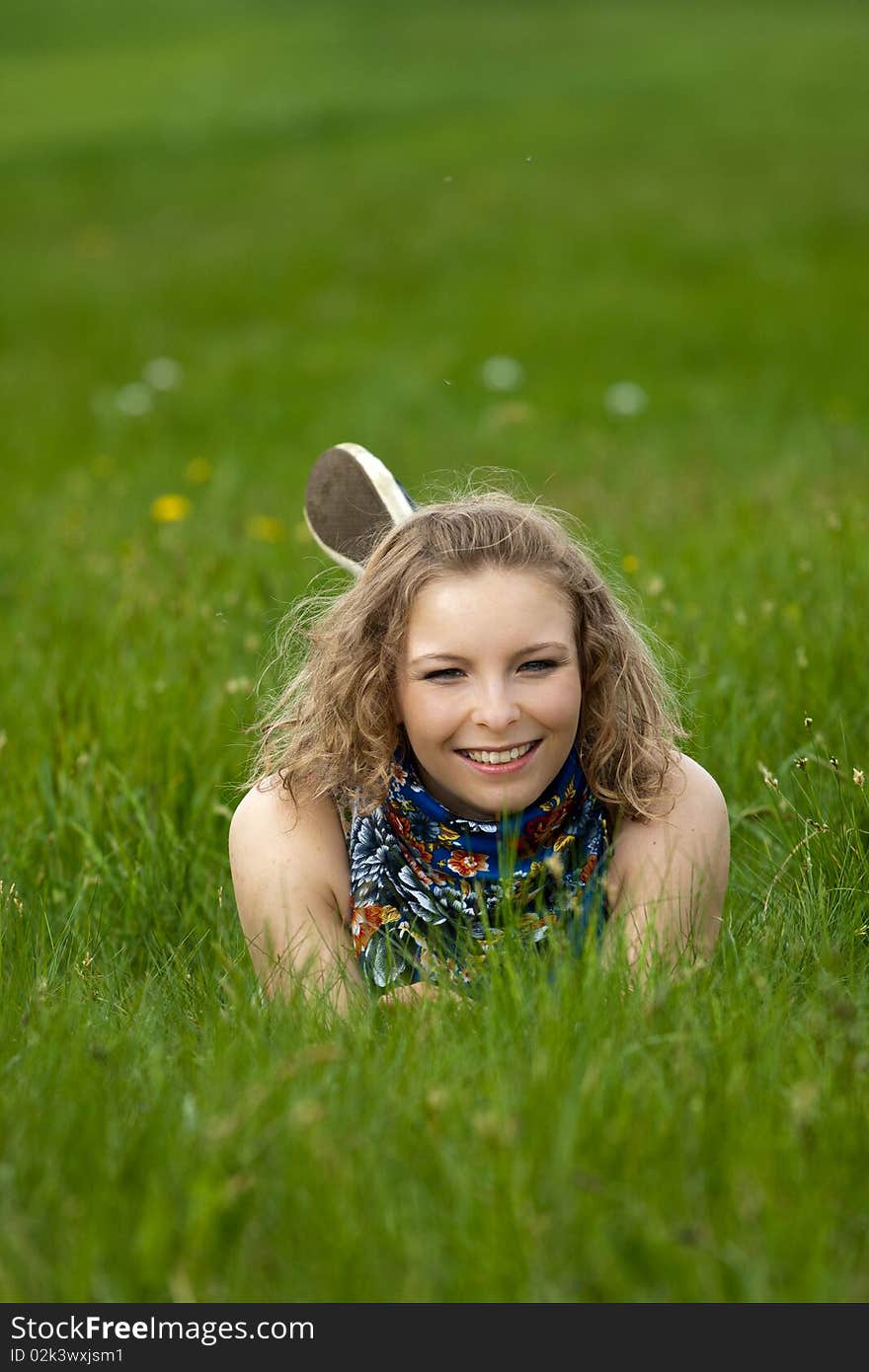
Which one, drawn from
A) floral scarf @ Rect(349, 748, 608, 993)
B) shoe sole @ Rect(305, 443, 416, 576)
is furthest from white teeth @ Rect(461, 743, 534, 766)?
shoe sole @ Rect(305, 443, 416, 576)

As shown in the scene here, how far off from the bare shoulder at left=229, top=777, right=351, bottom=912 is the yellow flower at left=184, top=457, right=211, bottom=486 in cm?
368

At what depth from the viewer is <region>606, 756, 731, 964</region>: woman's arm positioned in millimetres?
2424

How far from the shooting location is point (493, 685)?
238 cm

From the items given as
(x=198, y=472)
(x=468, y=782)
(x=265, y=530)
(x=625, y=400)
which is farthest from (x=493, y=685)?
(x=625, y=400)

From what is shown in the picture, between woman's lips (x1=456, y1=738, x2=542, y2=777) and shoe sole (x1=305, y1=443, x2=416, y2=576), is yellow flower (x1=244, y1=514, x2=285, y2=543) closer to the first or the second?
shoe sole (x1=305, y1=443, x2=416, y2=576)

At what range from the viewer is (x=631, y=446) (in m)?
7.52

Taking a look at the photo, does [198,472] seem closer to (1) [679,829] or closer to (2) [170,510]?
(2) [170,510]

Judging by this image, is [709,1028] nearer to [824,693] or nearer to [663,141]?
[824,693]

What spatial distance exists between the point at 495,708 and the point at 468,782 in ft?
0.50

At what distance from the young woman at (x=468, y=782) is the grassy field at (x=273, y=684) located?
16 cm

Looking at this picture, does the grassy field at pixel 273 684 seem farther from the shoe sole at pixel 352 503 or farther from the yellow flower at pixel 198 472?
the shoe sole at pixel 352 503

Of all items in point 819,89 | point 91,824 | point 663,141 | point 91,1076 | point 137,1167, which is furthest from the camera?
point 819,89

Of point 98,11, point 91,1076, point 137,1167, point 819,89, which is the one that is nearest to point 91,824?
point 91,1076
